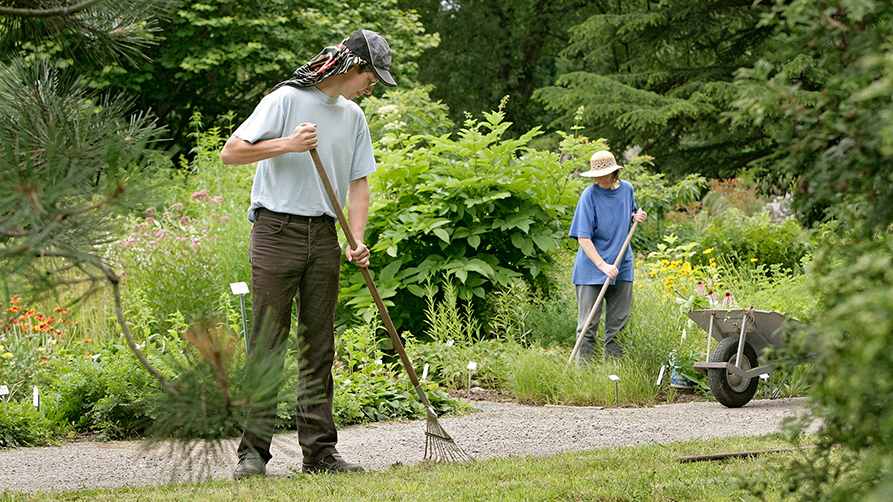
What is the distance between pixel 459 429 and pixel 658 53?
53.1 ft

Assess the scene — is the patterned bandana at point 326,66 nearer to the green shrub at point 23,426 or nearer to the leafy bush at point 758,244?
the green shrub at point 23,426

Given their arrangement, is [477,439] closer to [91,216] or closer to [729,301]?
[729,301]

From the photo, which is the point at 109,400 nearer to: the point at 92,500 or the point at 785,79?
the point at 92,500

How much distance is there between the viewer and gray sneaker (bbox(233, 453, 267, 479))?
3.59 meters

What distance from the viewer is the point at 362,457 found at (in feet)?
13.8

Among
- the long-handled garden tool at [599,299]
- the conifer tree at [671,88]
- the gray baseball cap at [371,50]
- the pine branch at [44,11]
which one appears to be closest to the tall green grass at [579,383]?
the long-handled garden tool at [599,299]

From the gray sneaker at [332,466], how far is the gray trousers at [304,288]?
3cm

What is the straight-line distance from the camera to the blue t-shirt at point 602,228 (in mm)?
6098

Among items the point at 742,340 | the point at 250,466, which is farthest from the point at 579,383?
the point at 250,466

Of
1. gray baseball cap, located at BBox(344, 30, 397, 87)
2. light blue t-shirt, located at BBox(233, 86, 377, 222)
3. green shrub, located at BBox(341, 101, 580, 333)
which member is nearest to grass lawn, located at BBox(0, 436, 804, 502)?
light blue t-shirt, located at BBox(233, 86, 377, 222)

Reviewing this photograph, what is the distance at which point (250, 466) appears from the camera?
3611mm

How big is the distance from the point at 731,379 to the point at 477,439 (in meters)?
2.03

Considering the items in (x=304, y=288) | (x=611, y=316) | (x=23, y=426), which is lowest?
(x=23, y=426)

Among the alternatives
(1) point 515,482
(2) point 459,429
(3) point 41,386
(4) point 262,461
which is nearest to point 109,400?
(3) point 41,386
